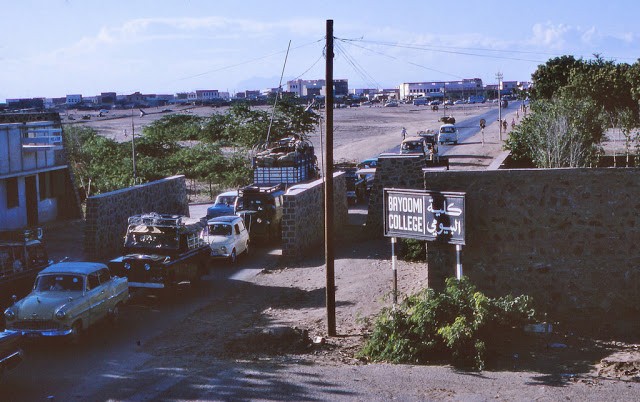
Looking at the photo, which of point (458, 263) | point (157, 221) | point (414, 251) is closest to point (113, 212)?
point (157, 221)

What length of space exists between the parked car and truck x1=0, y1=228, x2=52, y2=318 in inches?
431

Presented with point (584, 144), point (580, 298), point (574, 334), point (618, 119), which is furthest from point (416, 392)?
point (618, 119)

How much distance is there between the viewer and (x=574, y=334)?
14.4m

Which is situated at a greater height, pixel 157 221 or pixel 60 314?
pixel 157 221

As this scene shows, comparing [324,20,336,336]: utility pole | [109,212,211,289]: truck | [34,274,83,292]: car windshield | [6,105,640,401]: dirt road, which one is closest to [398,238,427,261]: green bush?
[6,105,640,401]: dirt road

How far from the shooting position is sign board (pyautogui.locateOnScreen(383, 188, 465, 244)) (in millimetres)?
15273

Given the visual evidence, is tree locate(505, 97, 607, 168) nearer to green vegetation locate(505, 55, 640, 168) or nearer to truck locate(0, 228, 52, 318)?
green vegetation locate(505, 55, 640, 168)

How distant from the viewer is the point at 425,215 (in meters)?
15.6

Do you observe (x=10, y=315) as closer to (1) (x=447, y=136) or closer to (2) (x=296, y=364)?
(2) (x=296, y=364)

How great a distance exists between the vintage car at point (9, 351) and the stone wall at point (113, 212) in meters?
11.4

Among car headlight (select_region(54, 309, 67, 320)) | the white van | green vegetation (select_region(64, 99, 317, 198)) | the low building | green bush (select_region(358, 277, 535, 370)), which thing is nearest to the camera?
green bush (select_region(358, 277, 535, 370))

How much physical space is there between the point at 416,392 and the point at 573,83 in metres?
40.9

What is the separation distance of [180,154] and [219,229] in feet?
95.1

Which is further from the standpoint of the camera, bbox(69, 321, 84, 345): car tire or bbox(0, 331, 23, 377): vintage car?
bbox(69, 321, 84, 345): car tire
